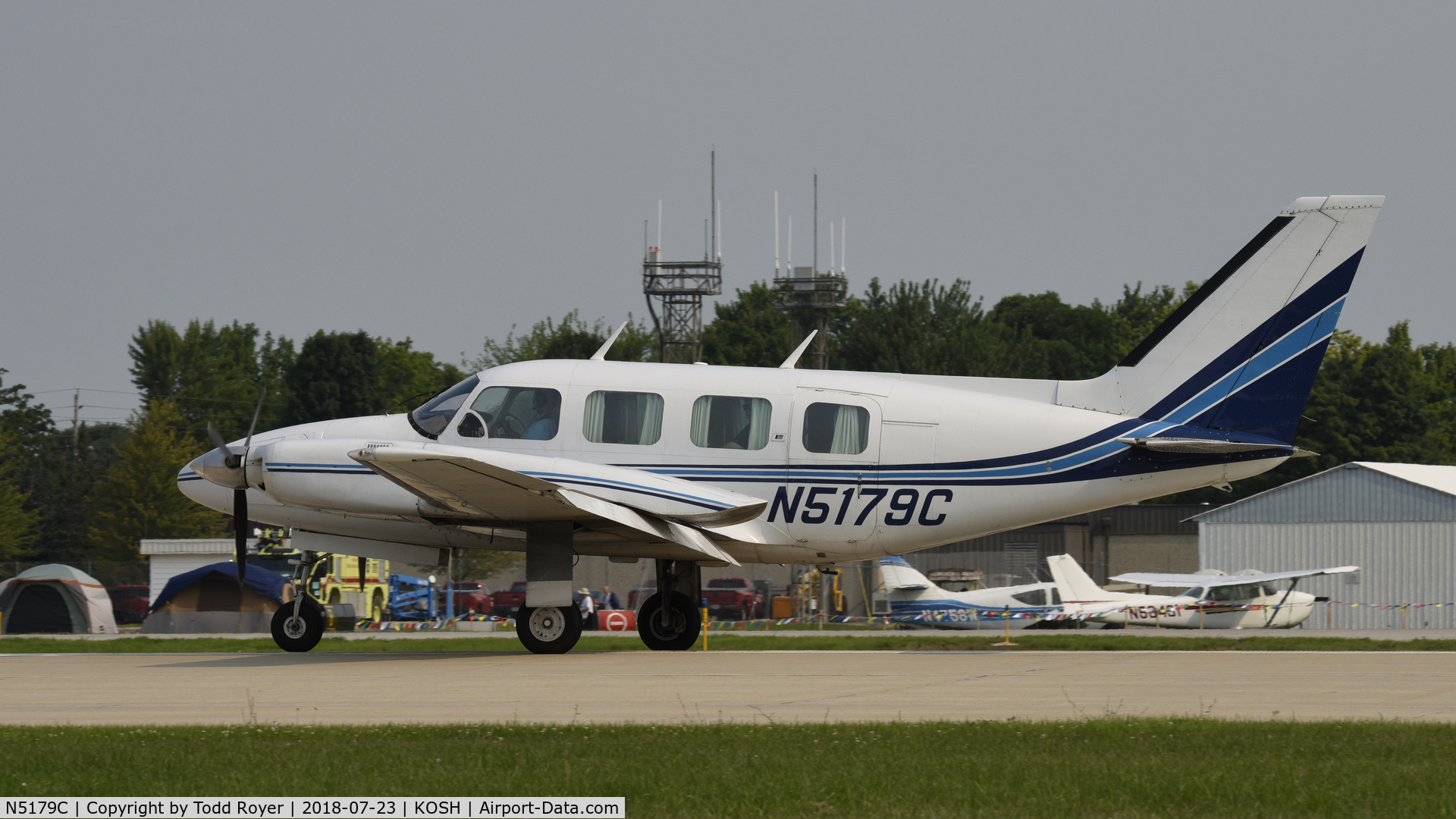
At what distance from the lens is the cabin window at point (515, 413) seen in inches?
774

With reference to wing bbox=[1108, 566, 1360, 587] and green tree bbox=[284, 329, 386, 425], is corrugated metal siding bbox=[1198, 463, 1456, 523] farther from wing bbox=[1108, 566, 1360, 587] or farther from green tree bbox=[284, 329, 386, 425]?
green tree bbox=[284, 329, 386, 425]

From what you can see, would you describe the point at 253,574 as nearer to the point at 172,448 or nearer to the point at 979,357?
the point at 172,448

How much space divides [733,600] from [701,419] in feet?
117

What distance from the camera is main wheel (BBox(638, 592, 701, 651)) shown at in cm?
2095

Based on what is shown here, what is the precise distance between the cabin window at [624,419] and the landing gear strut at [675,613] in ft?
7.47

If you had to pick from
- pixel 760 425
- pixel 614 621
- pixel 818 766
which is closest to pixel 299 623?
pixel 760 425

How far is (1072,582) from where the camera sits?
37906 millimetres

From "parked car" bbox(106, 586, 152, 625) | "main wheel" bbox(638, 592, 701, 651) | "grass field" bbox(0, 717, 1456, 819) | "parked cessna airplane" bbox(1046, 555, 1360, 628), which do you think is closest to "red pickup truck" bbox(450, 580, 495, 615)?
"parked car" bbox(106, 586, 152, 625)

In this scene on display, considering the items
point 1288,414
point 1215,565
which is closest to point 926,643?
point 1288,414

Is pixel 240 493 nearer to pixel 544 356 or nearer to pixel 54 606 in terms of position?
pixel 54 606

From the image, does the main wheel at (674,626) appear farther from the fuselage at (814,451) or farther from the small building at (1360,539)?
the small building at (1360,539)

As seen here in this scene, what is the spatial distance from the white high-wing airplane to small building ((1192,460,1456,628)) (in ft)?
87.0

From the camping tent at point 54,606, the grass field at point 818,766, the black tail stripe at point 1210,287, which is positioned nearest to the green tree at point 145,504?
the camping tent at point 54,606

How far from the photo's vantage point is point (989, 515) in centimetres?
1934
